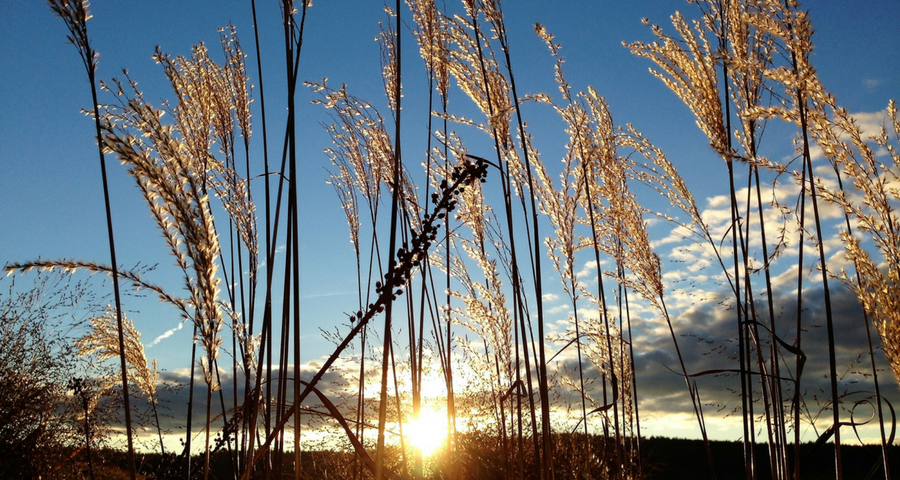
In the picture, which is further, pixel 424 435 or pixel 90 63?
pixel 424 435

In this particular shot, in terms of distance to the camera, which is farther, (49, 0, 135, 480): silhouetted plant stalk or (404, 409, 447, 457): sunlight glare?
(404, 409, 447, 457): sunlight glare

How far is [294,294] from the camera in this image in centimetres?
130

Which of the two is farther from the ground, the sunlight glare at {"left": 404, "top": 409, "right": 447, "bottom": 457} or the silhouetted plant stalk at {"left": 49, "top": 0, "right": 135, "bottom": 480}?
the silhouetted plant stalk at {"left": 49, "top": 0, "right": 135, "bottom": 480}

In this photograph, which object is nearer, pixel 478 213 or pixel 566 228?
pixel 478 213

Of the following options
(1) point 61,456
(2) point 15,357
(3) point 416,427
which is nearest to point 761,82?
(3) point 416,427

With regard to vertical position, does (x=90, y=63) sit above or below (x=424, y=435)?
above

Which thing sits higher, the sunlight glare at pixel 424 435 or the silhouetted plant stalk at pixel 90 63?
the silhouetted plant stalk at pixel 90 63

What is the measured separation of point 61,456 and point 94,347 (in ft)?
11.3

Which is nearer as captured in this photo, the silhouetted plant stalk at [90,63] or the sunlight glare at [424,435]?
the silhouetted plant stalk at [90,63]

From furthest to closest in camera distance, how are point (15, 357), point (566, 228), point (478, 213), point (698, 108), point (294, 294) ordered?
1. point (15, 357)
2. point (566, 228)
3. point (478, 213)
4. point (698, 108)
5. point (294, 294)

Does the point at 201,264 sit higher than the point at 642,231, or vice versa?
the point at 642,231

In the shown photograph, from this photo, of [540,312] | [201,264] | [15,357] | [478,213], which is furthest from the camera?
[15,357]

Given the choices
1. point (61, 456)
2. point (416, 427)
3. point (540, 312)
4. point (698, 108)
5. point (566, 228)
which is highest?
point (698, 108)

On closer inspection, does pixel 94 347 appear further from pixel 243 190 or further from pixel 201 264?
pixel 201 264
